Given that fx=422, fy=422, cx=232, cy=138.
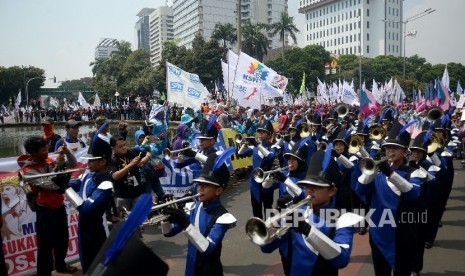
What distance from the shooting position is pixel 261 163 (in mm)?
Answer: 7551

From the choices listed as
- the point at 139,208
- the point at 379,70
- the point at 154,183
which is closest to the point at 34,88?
the point at 379,70

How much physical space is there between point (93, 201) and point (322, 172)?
244 cm

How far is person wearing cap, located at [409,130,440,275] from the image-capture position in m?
5.53

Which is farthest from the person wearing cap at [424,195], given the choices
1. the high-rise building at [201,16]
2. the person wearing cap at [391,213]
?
the high-rise building at [201,16]

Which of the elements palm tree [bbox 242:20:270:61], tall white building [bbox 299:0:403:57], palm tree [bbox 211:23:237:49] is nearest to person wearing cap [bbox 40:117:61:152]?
palm tree [bbox 211:23:237:49]

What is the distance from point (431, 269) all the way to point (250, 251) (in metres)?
2.71

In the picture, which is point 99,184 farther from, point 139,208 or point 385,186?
point 385,186

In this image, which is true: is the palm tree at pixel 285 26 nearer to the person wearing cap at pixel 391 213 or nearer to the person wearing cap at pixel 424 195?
the person wearing cap at pixel 424 195

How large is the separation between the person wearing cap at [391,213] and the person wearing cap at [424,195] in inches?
12.8

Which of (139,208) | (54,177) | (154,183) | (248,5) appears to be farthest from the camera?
(248,5)

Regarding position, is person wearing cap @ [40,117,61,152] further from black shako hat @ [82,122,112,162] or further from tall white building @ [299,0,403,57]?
tall white building @ [299,0,403,57]

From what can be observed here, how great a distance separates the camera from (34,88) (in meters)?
78.6

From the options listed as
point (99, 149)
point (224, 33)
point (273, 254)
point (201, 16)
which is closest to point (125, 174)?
point (99, 149)

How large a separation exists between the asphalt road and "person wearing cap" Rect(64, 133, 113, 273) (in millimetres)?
1696
